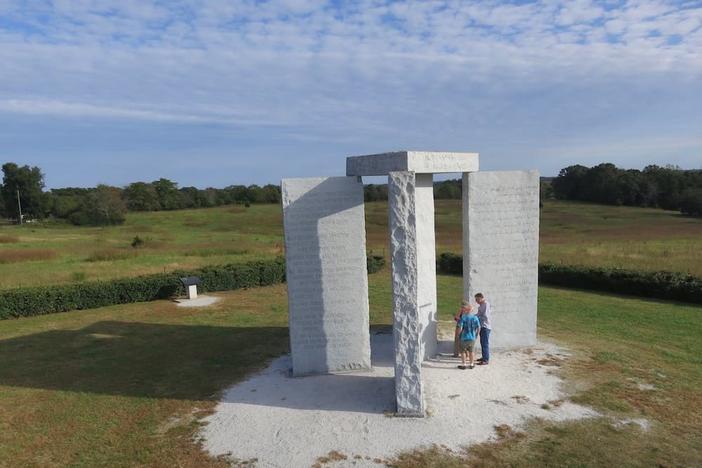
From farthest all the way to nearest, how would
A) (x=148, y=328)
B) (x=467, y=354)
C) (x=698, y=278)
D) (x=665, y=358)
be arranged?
(x=698, y=278), (x=148, y=328), (x=665, y=358), (x=467, y=354)

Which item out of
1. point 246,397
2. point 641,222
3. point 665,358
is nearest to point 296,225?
point 246,397

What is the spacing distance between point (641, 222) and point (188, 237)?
142 ft

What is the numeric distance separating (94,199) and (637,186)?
6933cm

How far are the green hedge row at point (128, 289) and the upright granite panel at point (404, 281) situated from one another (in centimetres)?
1454

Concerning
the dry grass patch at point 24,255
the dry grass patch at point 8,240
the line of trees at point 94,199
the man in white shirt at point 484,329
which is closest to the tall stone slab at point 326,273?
the man in white shirt at point 484,329

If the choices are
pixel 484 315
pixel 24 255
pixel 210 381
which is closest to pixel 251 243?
Answer: pixel 24 255

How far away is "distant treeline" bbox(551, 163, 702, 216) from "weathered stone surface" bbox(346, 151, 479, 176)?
53.2 meters

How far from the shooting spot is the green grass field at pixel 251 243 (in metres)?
25.5

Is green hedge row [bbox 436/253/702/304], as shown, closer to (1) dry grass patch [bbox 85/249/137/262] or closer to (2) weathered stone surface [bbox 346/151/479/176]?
Result: (2) weathered stone surface [bbox 346/151/479/176]

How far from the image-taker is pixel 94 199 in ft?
211

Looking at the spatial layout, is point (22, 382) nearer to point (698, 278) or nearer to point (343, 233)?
point (343, 233)

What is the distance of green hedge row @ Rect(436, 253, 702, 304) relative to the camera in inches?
765

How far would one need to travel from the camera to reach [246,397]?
9.94 meters

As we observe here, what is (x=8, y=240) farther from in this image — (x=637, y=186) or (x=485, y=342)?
(x=637, y=186)
